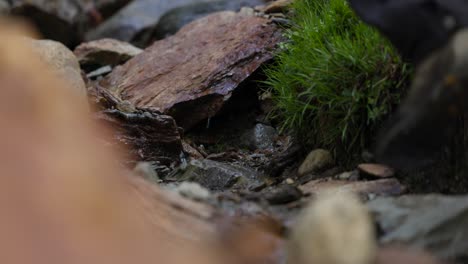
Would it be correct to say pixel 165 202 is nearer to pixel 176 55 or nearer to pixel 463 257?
pixel 463 257

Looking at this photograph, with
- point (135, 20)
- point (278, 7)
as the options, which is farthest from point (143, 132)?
point (135, 20)

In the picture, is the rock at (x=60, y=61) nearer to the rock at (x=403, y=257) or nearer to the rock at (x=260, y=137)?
the rock at (x=260, y=137)

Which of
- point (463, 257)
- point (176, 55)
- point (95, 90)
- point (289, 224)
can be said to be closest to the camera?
point (463, 257)

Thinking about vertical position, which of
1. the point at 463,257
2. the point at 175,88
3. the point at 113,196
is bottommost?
the point at 175,88

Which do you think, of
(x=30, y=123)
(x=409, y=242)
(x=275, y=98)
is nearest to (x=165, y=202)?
(x=30, y=123)

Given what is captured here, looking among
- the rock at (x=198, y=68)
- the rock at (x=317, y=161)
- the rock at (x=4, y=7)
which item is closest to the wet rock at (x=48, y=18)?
the rock at (x=4, y=7)

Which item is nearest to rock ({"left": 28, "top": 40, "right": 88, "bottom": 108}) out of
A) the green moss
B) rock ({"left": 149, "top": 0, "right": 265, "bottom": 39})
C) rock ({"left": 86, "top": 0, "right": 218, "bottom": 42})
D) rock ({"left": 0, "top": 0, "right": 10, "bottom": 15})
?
the green moss
